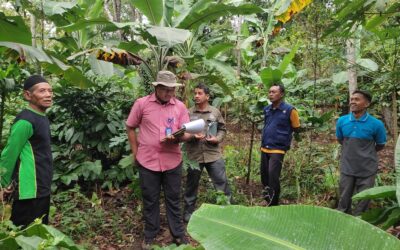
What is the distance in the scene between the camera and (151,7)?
4.45 m

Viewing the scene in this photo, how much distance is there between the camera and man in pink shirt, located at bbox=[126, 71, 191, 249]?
145 inches

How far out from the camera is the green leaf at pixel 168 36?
3.72 meters

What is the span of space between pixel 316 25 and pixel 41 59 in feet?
12.2

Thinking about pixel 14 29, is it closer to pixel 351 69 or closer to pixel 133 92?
pixel 133 92

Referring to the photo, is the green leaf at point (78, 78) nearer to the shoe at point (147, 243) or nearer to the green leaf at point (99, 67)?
the green leaf at point (99, 67)

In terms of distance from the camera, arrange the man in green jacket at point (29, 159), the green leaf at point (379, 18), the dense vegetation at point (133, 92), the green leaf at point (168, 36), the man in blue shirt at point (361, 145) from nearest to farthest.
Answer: the man in green jacket at point (29, 159) < the green leaf at point (379, 18) < the green leaf at point (168, 36) < the man in blue shirt at point (361, 145) < the dense vegetation at point (133, 92)

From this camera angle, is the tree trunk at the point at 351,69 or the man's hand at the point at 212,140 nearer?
the man's hand at the point at 212,140

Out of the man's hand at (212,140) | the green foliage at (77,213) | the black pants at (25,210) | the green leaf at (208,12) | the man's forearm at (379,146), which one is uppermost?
the green leaf at (208,12)

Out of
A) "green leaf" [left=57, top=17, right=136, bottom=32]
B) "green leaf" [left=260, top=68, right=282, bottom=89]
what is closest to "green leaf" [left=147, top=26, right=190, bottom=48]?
"green leaf" [left=57, top=17, right=136, bottom=32]

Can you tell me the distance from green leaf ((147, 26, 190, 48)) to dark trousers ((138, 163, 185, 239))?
119 cm

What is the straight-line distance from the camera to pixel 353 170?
4043 mm

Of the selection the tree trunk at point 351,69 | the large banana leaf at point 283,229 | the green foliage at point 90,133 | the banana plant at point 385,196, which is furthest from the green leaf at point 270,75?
the large banana leaf at point 283,229

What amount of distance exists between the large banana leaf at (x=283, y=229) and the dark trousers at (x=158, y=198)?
2.47 m

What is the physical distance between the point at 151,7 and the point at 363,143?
275 centimetres
